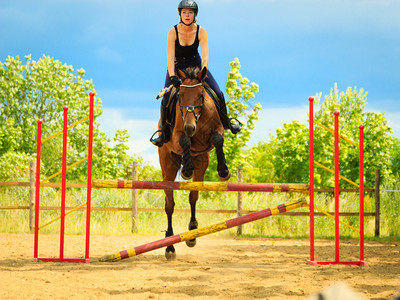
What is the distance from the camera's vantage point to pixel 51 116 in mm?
25047

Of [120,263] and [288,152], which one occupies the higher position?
[288,152]

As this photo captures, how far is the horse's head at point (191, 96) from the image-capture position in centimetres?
525

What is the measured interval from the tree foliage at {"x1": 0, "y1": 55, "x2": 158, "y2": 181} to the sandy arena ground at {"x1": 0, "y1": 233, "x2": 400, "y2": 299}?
14931 mm

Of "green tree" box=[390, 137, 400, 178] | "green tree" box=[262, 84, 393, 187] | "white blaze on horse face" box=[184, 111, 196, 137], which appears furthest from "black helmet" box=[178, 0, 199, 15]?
"green tree" box=[390, 137, 400, 178]

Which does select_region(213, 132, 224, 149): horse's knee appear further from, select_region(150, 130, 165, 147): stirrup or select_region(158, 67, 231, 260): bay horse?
select_region(150, 130, 165, 147): stirrup

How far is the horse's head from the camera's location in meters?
5.25

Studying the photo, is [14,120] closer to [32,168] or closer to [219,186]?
[32,168]

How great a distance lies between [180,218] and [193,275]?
7.85 metres

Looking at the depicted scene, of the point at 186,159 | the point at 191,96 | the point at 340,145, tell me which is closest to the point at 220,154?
the point at 186,159

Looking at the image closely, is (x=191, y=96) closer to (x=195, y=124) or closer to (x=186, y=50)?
(x=195, y=124)

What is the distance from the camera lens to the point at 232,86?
18.3 meters

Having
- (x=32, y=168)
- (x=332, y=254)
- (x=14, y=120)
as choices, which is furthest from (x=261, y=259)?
(x=14, y=120)

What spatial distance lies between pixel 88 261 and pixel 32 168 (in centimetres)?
643

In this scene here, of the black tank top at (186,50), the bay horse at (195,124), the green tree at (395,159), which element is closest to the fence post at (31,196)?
the bay horse at (195,124)
